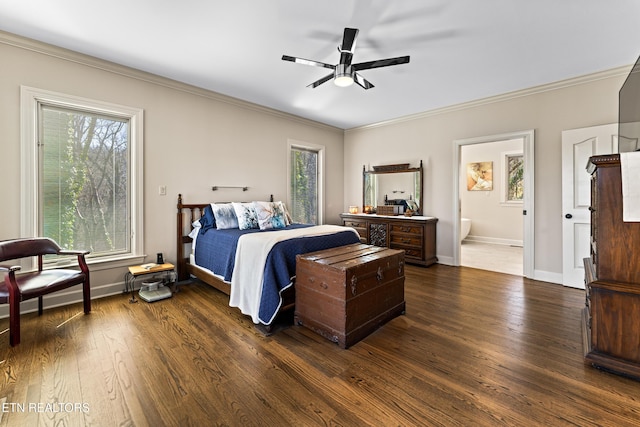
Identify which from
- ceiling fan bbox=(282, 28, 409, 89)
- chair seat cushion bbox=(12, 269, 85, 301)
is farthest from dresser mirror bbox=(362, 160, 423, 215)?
chair seat cushion bbox=(12, 269, 85, 301)

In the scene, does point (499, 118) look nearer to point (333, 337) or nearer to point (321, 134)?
point (321, 134)

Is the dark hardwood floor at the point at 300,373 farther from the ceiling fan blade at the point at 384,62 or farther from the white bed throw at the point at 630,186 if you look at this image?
the ceiling fan blade at the point at 384,62

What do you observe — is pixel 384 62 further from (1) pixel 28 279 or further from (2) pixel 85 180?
(1) pixel 28 279

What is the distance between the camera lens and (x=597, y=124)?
3.47 metres

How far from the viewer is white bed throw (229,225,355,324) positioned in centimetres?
251

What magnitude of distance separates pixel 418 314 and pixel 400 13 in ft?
8.92

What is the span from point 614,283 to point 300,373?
2.12 meters

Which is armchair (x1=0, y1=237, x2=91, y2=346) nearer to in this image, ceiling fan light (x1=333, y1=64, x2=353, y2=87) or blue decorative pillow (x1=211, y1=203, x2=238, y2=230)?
blue decorative pillow (x1=211, y1=203, x2=238, y2=230)

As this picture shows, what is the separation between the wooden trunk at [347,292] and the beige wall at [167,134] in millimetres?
2309

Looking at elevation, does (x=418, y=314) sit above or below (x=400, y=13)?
below

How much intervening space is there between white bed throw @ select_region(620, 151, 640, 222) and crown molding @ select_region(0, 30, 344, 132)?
435 centimetres

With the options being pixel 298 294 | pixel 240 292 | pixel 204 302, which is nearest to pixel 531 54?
pixel 298 294

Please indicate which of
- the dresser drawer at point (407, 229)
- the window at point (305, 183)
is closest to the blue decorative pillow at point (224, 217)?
the window at point (305, 183)

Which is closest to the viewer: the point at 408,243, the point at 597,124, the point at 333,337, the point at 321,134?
the point at 333,337
